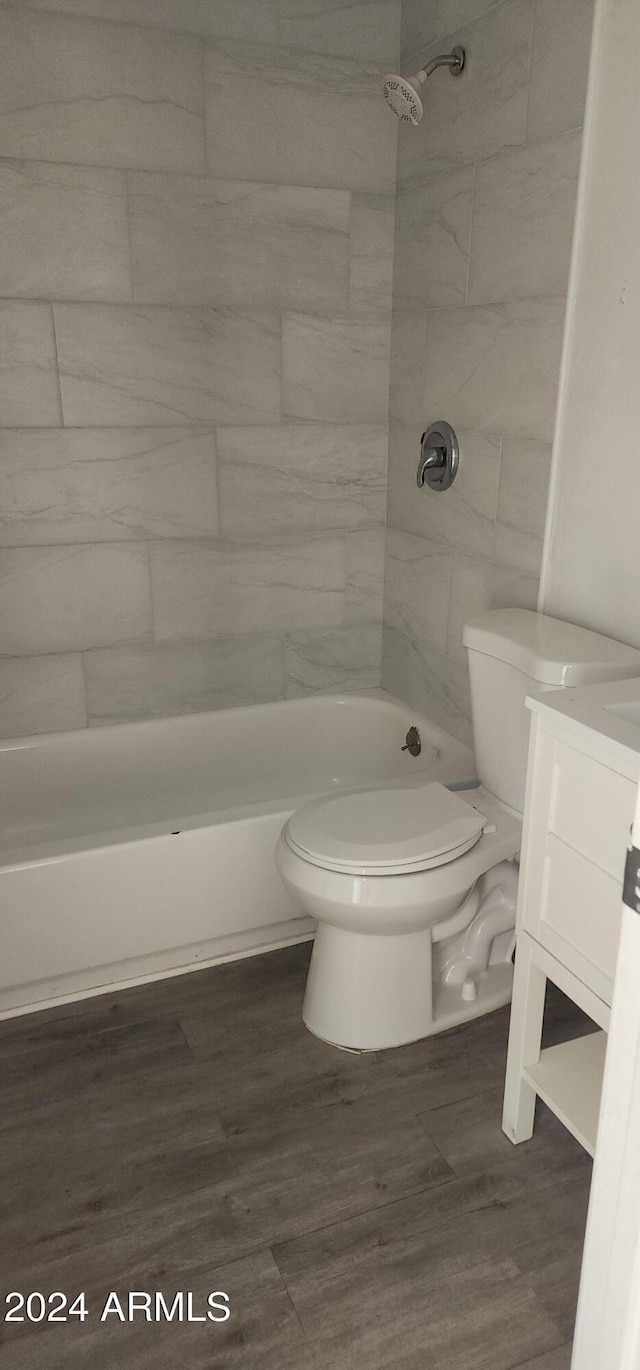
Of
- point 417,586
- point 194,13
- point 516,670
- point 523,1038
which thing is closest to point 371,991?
point 523,1038

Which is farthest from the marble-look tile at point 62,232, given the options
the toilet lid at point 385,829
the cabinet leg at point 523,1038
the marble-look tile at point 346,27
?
the cabinet leg at point 523,1038

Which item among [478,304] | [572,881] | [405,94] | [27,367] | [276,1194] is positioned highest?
[405,94]

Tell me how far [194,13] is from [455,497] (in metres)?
1.36

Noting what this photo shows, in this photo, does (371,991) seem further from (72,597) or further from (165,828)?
(72,597)

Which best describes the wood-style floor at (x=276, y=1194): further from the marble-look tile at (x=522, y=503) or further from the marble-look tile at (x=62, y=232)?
the marble-look tile at (x=62, y=232)

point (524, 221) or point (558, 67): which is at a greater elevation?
point (558, 67)

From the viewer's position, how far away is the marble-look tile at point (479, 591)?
2229mm

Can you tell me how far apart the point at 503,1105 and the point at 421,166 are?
2.32 metres

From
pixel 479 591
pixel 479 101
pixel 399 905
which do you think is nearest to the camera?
pixel 399 905

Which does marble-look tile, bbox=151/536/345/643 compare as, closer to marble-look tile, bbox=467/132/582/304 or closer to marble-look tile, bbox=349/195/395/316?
marble-look tile, bbox=349/195/395/316

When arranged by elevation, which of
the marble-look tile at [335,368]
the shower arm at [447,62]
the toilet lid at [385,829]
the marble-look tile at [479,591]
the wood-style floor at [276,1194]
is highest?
the shower arm at [447,62]

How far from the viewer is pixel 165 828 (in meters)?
2.09

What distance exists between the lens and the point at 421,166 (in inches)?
97.3

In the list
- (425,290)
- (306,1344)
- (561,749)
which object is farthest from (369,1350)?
(425,290)
